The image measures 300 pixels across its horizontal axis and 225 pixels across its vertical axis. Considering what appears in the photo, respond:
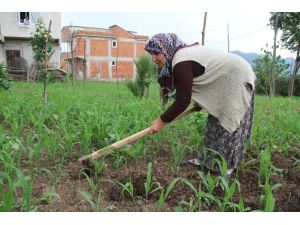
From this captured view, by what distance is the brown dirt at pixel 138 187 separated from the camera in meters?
1.97

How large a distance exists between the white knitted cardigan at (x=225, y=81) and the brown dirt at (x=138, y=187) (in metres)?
0.46

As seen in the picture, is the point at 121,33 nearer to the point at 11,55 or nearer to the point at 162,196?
the point at 11,55

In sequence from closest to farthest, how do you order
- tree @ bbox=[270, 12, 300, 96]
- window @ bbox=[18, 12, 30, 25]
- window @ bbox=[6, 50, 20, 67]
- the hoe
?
the hoe < window @ bbox=[18, 12, 30, 25] < window @ bbox=[6, 50, 20, 67] < tree @ bbox=[270, 12, 300, 96]

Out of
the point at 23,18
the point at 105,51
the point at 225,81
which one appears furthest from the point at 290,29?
the point at 225,81

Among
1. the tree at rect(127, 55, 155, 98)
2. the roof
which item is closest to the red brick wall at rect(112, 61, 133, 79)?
the roof

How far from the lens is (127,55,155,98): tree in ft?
27.3

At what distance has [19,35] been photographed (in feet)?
50.8

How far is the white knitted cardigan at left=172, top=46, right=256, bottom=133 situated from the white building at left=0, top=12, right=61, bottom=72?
1367cm

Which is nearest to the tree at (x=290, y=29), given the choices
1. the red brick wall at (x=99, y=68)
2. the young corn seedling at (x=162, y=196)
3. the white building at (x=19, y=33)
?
the white building at (x=19, y=33)

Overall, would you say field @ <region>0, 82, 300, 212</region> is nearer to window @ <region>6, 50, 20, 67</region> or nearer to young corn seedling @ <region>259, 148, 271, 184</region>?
young corn seedling @ <region>259, 148, 271, 184</region>

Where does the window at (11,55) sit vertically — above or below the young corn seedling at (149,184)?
above

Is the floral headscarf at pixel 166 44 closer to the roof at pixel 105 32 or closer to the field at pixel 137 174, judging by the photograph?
the field at pixel 137 174

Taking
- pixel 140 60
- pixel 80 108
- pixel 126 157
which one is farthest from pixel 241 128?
pixel 140 60

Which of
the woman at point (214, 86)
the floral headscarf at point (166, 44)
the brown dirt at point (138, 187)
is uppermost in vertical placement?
the floral headscarf at point (166, 44)
